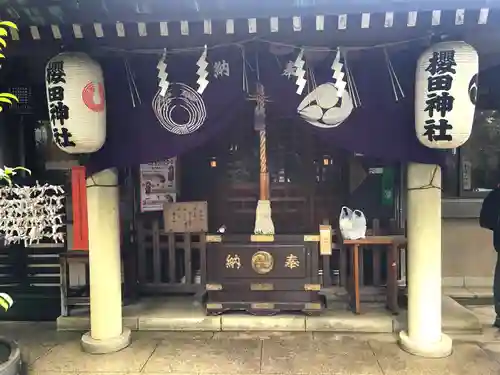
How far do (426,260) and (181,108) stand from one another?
3.51 meters

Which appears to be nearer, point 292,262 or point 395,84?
point 395,84

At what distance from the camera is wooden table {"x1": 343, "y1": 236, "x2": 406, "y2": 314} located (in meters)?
6.89

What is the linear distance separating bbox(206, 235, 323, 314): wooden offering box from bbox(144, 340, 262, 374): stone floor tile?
623 mm

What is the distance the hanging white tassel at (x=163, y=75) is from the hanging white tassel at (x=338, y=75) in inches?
77.1

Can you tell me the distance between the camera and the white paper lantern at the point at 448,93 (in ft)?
17.4

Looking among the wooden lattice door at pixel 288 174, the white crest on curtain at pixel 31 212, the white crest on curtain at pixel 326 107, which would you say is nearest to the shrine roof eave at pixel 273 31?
the white crest on curtain at pixel 326 107

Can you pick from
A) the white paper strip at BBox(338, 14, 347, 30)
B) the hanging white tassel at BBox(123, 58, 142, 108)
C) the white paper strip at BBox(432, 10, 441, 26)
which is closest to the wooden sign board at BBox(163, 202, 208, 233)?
the hanging white tassel at BBox(123, 58, 142, 108)

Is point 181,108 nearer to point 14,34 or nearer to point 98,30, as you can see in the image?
point 98,30

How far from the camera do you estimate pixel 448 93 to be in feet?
17.4

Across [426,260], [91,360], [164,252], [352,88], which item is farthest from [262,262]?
[352,88]

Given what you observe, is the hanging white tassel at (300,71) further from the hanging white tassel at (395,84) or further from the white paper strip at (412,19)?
the white paper strip at (412,19)

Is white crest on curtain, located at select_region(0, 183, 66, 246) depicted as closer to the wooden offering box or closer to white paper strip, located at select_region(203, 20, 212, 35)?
the wooden offering box

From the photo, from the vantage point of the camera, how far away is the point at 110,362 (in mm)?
5859

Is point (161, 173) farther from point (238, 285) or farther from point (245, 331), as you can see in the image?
point (245, 331)
